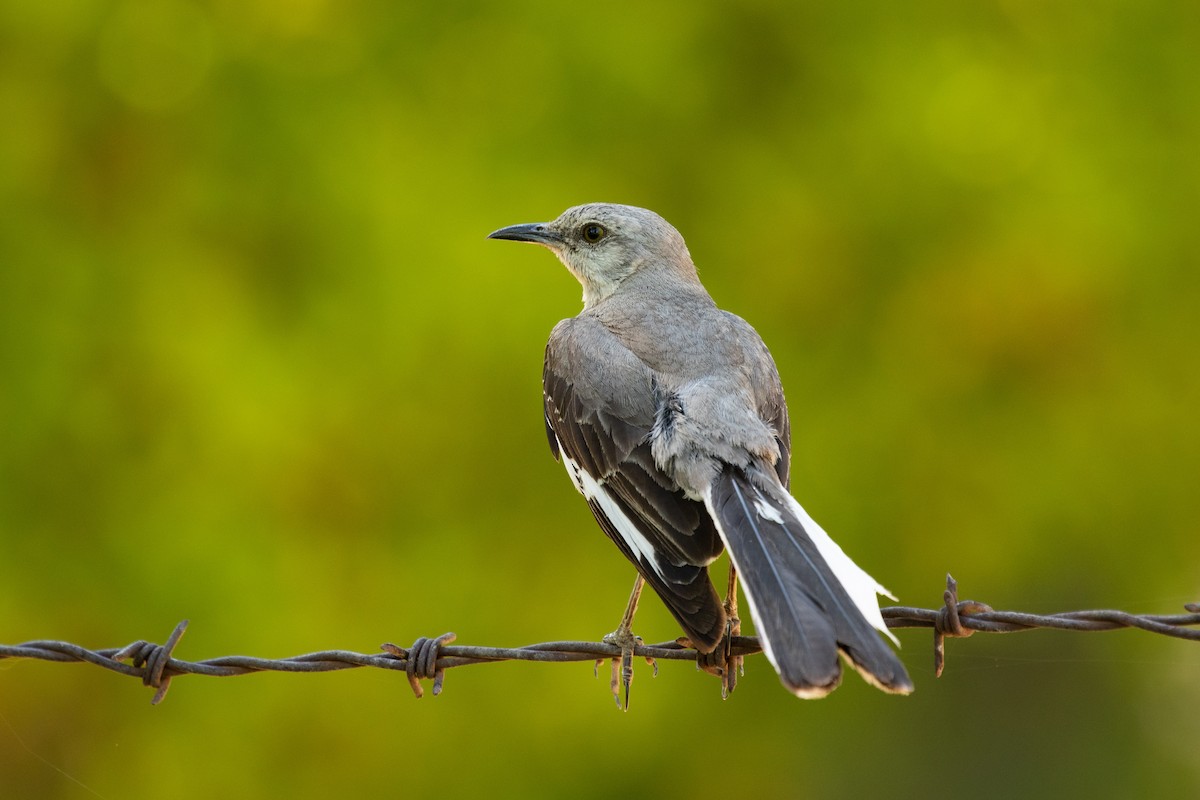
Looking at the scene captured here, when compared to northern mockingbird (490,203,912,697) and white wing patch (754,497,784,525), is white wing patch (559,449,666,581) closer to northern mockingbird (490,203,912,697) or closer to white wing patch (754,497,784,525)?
northern mockingbird (490,203,912,697)

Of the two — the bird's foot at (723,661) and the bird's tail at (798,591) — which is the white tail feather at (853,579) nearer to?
the bird's tail at (798,591)

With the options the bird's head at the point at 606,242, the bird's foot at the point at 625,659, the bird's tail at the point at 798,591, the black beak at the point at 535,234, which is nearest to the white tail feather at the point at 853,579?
the bird's tail at the point at 798,591

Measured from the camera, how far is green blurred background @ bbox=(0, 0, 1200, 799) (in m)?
6.84

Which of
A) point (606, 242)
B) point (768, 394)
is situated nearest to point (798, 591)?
point (768, 394)

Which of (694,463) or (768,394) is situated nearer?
(694,463)

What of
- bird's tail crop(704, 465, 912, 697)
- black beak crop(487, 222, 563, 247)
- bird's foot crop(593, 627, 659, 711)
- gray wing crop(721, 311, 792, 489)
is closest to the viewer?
bird's tail crop(704, 465, 912, 697)

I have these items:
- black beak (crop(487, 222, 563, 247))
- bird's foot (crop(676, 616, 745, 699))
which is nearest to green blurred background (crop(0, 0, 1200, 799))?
black beak (crop(487, 222, 563, 247))

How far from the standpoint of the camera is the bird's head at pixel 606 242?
18.1ft

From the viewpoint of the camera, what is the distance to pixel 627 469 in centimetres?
412

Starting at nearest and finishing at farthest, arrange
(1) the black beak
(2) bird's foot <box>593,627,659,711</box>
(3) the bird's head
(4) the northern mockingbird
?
(4) the northern mockingbird, (2) bird's foot <box>593,627,659,711</box>, (3) the bird's head, (1) the black beak

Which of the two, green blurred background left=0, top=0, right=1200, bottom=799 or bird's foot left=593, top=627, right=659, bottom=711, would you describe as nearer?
bird's foot left=593, top=627, right=659, bottom=711

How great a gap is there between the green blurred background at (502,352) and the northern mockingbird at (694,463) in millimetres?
1907

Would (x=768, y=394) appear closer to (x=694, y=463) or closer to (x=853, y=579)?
(x=694, y=463)

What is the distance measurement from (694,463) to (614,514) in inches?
12.7
